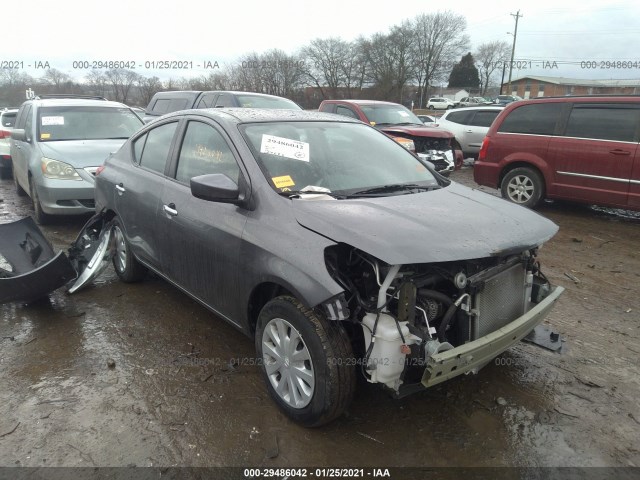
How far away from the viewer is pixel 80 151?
21.0 feet

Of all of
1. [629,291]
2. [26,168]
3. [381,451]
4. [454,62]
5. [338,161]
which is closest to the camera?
[381,451]

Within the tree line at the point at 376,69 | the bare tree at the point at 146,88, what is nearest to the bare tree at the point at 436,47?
the tree line at the point at 376,69

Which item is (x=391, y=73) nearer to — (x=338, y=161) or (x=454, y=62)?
(x=454, y=62)

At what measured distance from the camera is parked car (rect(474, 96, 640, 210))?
6410 mm

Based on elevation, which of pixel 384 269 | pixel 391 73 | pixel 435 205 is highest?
pixel 391 73

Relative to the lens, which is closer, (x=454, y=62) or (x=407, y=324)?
(x=407, y=324)

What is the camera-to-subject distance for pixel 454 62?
68938 millimetres

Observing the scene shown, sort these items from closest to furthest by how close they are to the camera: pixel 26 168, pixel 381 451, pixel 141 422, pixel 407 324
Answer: pixel 407 324
pixel 381 451
pixel 141 422
pixel 26 168

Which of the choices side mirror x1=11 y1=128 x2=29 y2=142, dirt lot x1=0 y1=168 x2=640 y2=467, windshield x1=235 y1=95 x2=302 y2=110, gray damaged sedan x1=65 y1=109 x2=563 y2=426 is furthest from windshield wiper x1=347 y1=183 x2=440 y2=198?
windshield x1=235 y1=95 x2=302 y2=110

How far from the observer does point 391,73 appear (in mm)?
60688

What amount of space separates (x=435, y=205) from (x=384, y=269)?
70 centimetres

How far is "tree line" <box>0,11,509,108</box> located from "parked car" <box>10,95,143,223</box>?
30.9 metres

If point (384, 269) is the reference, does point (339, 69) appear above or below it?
above

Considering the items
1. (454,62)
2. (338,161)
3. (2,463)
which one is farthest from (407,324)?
(454,62)
